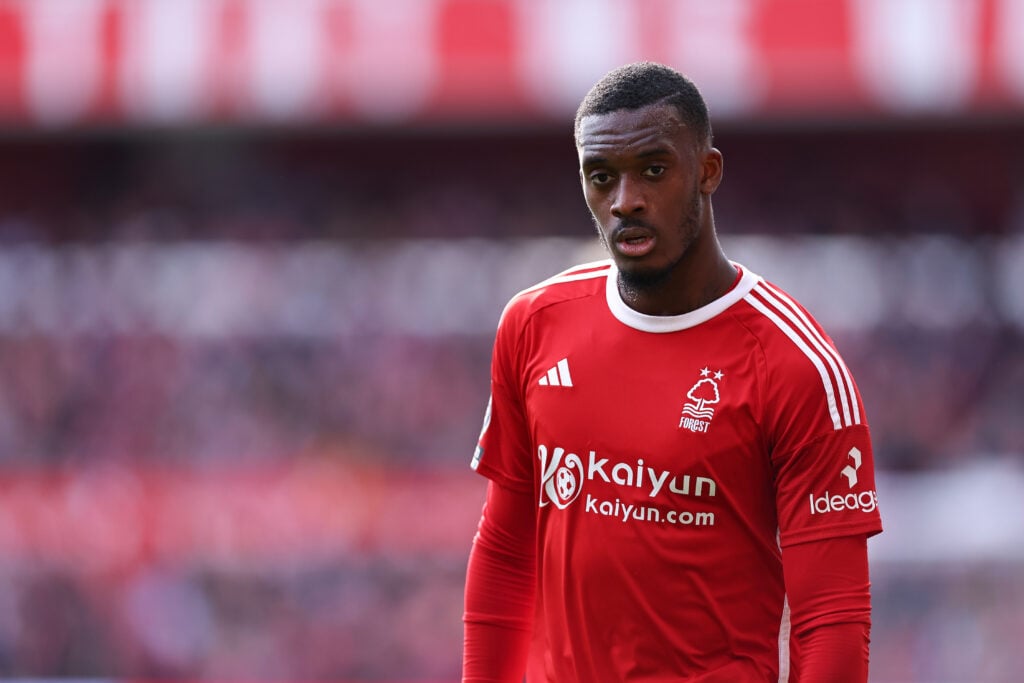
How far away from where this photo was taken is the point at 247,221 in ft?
34.4

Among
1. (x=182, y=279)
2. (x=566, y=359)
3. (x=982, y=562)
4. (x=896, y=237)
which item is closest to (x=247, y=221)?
(x=182, y=279)

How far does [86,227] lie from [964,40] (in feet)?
20.0

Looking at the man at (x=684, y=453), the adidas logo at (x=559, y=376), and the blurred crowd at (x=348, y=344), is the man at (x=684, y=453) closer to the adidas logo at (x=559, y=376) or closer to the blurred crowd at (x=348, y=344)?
the adidas logo at (x=559, y=376)

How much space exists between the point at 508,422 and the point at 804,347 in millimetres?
587

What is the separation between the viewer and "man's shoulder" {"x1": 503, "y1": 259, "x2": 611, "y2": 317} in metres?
2.60

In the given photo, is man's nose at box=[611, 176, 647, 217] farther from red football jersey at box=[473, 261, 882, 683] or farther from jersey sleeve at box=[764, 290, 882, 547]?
jersey sleeve at box=[764, 290, 882, 547]

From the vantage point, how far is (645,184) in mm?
2371

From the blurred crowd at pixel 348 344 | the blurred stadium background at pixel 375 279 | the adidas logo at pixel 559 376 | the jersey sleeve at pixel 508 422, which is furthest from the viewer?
the blurred crowd at pixel 348 344

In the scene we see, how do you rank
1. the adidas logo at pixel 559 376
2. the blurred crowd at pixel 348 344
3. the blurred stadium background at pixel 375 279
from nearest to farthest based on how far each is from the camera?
the adidas logo at pixel 559 376, the blurred stadium background at pixel 375 279, the blurred crowd at pixel 348 344

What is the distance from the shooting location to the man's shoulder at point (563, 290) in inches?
103

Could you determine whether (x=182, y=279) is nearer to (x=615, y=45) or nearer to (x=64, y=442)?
(x=64, y=442)

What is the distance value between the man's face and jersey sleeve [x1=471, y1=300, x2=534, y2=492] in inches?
11.9

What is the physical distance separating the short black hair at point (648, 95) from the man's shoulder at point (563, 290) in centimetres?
29

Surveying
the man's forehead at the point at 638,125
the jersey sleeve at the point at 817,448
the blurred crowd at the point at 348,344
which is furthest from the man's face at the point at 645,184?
the blurred crowd at the point at 348,344
